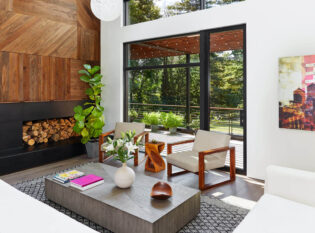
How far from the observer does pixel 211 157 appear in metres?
3.70

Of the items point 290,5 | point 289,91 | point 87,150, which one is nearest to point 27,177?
point 87,150

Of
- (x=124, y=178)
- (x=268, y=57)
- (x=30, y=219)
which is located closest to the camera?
(x=30, y=219)

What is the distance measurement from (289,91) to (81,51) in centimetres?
414

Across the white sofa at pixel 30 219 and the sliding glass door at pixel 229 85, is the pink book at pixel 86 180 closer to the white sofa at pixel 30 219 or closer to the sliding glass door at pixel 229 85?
the white sofa at pixel 30 219

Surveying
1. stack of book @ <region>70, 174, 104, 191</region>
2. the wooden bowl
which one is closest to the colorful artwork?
the wooden bowl

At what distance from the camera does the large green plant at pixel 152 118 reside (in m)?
5.15

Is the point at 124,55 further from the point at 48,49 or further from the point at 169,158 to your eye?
the point at 169,158

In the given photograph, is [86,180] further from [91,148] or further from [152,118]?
[152,118]

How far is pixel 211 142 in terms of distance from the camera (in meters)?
3.85

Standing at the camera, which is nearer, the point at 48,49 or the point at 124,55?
the point at 48,49

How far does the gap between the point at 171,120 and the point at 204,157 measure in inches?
56.8

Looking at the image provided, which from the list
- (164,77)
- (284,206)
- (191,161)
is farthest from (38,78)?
(284,206)

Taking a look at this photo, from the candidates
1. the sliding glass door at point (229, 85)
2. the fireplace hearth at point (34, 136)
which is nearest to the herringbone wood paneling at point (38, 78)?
the fireplace hearth at point (34, 136)

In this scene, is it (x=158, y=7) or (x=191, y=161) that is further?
(x=158, y=7)
